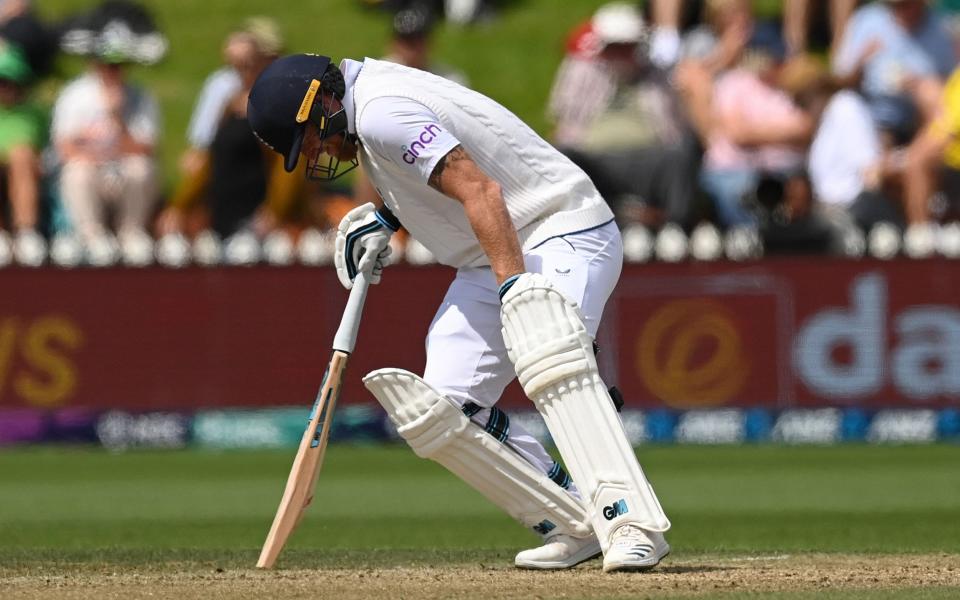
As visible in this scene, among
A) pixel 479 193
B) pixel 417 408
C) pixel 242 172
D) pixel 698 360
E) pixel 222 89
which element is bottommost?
pixel 698 360

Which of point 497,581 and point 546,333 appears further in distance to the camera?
point 497,581

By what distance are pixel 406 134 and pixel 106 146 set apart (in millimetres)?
8115

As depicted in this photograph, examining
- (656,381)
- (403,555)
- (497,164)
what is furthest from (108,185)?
(497,164)

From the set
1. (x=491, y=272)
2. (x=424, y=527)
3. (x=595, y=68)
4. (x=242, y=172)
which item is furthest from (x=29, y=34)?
(x=491, y=272)

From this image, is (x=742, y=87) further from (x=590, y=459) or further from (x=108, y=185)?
(x=590, y=459)

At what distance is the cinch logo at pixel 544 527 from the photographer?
605 cm

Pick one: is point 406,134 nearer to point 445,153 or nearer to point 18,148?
point 445,153

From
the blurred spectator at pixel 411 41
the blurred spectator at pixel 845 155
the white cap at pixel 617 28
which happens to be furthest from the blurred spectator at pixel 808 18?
the blurred spectator at pixel 411 41

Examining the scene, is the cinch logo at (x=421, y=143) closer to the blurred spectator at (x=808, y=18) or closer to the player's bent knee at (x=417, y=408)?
the player's bent knee at (x=417, y=408)

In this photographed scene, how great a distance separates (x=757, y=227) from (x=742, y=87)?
1.56 meters

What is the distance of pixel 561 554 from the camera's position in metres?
6.05

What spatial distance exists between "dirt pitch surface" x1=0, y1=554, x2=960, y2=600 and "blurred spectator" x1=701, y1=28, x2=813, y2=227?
6836 mm

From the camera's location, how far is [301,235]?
12828 mm

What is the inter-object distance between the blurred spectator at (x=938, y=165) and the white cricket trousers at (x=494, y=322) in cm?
723
